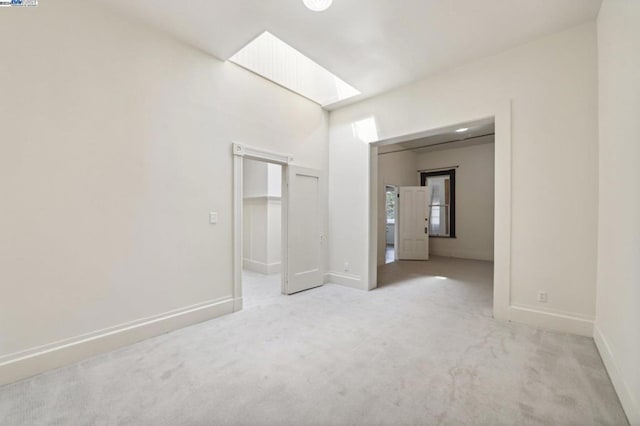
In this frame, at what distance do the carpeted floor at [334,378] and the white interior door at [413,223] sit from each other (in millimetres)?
4199

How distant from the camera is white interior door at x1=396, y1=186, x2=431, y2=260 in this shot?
7.24 meters

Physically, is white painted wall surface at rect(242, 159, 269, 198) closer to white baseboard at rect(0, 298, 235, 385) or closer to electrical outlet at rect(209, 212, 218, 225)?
electrical outlet at rect(209, 212, 218, 225)

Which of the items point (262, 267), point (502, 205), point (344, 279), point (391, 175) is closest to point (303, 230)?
point (344, 279)

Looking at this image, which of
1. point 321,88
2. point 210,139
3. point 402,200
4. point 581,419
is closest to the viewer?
point 581,419

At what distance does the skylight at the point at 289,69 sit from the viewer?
3.60 meters

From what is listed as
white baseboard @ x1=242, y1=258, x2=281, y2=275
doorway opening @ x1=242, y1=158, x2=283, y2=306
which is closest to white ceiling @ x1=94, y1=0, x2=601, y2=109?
doorway opening @ x1=242, y1=158, x2=283, y2=306

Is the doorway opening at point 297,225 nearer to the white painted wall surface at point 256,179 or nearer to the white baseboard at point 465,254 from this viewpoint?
the white painted wall surface at point 256,179

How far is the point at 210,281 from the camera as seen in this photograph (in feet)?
10.3

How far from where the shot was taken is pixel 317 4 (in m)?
2.33

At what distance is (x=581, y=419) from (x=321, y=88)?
471 cm

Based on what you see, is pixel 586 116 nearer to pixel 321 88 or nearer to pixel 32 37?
pixel 321 88

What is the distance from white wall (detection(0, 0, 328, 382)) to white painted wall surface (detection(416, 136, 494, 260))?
6642 millimetres

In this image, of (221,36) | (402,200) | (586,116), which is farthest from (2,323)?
(402,200)

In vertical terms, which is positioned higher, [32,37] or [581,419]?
[32,37]
